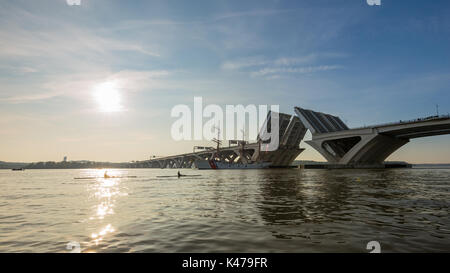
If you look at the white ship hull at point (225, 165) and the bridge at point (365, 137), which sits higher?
the bridge at point (365, 137)

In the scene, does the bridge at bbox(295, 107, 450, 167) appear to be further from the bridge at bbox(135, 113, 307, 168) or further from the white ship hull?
the white ship hull

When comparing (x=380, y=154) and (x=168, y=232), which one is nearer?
(x=168, y=232)

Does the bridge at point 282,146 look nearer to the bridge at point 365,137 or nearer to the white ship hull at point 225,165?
the white ship hull at point 225,165

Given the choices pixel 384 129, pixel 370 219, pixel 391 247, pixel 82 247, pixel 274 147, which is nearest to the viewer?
pixel 391 247

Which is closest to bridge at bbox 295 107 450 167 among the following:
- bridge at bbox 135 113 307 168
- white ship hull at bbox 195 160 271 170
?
bridge at bbox 135 113 307 168

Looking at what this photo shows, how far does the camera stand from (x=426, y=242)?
20.0ft

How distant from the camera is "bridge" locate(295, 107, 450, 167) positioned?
225 feet

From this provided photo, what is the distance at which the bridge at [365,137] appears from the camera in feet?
225

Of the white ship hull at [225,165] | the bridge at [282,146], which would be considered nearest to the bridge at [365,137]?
the bridge at [282,146]

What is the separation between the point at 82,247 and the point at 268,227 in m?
5.27

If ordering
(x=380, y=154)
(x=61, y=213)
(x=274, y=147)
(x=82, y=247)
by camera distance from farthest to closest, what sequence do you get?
(x=274, y=147), (x=380, y=154), (x=61, y=213), (x=82, y=247)

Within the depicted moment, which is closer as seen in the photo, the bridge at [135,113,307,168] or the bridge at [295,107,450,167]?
the bridge at [295,107,450,167]
